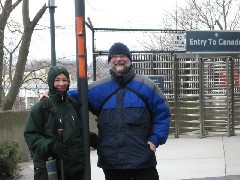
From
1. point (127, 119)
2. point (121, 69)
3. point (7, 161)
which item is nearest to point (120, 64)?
point (121, 69)

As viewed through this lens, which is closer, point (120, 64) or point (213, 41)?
point (120, 64)

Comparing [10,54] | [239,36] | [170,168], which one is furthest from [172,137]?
[10,54]

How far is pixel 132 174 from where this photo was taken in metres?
4.10

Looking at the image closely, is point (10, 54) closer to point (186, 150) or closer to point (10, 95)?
point (10, 95)

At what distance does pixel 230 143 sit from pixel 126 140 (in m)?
7.79

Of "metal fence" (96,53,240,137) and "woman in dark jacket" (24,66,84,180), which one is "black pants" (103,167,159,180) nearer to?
"woman in dark jacket" (24,66,84,180)

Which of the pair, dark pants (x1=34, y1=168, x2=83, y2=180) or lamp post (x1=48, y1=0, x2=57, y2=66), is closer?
dark pants (x1=34, y1=168, x2=83, y2=180)

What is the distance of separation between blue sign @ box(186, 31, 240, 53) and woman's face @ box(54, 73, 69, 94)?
8695mm

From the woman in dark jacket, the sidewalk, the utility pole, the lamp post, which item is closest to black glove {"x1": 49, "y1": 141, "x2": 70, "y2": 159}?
the woman in dark jacket

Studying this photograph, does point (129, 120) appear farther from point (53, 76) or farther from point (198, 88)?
point (198, 88)

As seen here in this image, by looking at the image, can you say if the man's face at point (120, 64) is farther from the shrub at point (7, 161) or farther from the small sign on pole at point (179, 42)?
the small sign on pole at point (179, 42)

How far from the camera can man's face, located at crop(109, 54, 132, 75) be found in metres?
4.02

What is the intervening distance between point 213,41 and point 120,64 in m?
8.98

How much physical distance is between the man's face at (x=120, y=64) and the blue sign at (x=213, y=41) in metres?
8.53
